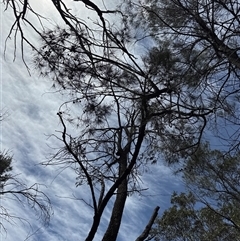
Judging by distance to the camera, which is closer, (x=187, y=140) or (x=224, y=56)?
(x=224, y=56)

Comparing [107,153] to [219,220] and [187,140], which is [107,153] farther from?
[219,220]

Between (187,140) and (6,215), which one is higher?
(187,140)

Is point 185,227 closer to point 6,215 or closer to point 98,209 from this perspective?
point 6,215

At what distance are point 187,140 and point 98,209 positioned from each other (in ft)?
5.43

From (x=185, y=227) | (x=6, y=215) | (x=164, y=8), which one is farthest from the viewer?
(x=185, y=227)

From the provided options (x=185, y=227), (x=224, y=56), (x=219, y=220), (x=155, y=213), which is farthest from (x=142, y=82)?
(x=185, y=227)

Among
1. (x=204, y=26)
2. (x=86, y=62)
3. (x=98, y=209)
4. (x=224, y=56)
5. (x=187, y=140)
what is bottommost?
(x=98, y=209)

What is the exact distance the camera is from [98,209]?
142cm

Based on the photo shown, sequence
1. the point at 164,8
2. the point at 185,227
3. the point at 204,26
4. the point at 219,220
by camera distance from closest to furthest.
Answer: the point at 204,26 < the point at 164,8 < the point at 219,220 < the point at 185,227

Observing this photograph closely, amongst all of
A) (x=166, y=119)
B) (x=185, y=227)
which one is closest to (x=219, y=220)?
(x=185, y=227)

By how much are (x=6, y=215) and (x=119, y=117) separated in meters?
2.23

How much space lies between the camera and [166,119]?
2627mm

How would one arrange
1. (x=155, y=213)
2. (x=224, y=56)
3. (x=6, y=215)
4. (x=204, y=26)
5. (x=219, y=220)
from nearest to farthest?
(x=155, y=213), (x=224, y=56), (x=204, y=26), (x=6, y=215), (x=219, y=220)

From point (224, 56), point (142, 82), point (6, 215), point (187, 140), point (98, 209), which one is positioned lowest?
point (98, 209)
